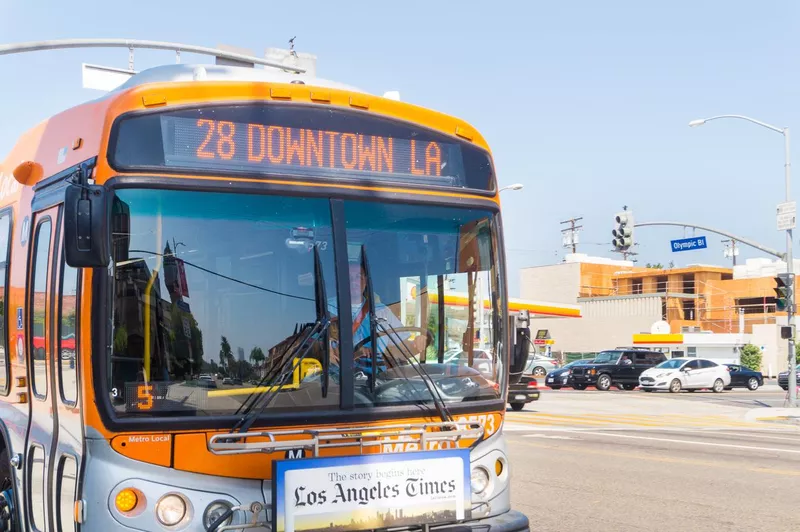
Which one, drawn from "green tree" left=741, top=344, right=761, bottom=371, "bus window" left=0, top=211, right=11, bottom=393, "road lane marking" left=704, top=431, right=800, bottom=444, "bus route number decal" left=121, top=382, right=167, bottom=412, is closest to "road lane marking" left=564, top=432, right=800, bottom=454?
"road lane marking" left=704, top=431, right=800, bottom=444

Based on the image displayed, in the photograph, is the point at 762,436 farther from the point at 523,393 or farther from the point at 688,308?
the point at 688,308

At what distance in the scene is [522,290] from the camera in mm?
92000

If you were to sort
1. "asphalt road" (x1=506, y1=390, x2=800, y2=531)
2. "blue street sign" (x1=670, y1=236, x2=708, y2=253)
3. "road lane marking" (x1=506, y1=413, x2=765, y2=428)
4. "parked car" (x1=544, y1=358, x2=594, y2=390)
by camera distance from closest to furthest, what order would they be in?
"asphalt road" (x1=506, y1=390, x2=800, y2=531)
"road lane marking" (x1=506, y1=413, x2=765, y2=428)
"blue street sign" (x1=670, y1=236, x2=708, y2=253)
"parked car" (x1=544, y1=358, x2=594, y2=390)

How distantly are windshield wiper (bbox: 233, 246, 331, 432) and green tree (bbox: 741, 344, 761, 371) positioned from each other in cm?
5543

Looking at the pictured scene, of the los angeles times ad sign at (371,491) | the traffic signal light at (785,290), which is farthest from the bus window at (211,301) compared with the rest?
the traffic signal light at (785,290)

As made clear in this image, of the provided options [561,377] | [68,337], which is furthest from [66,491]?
[561,377]

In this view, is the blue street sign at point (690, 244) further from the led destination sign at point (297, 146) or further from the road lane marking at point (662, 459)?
the led destination sign at point (297, 146)

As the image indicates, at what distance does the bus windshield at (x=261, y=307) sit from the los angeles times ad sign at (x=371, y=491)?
365 millimetres

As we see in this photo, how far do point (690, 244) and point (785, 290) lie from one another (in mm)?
9108

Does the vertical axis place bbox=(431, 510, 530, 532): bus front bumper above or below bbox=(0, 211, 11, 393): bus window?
below

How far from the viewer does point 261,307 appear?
4.99 metres

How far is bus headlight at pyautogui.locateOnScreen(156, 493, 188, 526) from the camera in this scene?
4.59 metres

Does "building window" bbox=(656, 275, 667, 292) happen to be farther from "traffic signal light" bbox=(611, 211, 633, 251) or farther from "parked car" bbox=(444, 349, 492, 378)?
"parked car" bbox=(444, 349, 492, 378)

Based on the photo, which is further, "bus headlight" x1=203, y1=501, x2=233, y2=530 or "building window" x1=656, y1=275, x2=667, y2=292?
"building window" x1=656, y1=275, x2=667, y2=292
